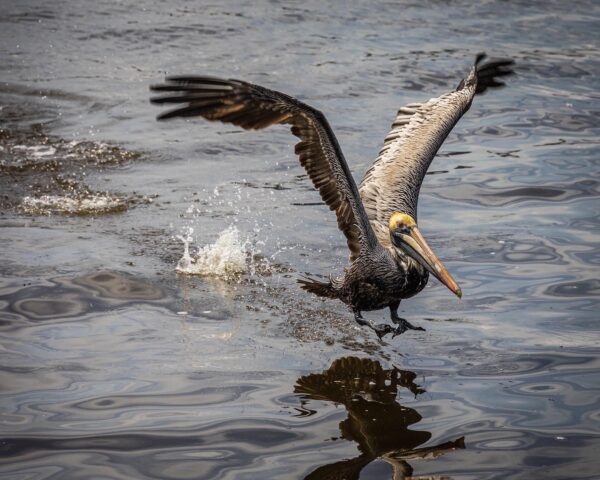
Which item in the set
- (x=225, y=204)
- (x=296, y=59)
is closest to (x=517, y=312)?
(x=225, y=204)

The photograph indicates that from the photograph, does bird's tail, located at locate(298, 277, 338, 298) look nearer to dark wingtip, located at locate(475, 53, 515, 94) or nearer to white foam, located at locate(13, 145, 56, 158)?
dark wingtip, located at locate(475, 53, 515, 94)

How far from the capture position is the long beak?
6.57 metres

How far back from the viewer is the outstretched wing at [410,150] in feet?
24.8

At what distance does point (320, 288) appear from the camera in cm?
719

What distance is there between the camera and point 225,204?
9641 millimetres

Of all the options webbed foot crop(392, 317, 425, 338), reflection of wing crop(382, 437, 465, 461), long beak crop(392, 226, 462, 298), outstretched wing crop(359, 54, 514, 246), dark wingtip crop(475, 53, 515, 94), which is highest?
dark wingtip crop(475, 53, 515, 94)

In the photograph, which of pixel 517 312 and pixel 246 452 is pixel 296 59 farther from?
pixel 246 452

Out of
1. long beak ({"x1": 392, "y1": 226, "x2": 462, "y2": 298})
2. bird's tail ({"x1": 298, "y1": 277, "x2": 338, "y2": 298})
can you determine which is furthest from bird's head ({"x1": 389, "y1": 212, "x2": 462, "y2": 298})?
bird's tail ({"x1": 298, "y1": 277, "x2": 338, "y2": 298})

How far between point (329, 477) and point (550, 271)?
13.0 feet

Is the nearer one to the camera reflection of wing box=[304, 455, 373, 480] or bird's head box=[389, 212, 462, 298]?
reflection of wing box=[304, 455, 373, 480]

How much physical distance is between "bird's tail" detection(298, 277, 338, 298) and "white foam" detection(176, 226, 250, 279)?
3.43ft

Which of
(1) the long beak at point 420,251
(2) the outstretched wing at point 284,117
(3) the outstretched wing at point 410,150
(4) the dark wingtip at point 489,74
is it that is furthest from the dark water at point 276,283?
(4) the dark wingtip at point 489,74

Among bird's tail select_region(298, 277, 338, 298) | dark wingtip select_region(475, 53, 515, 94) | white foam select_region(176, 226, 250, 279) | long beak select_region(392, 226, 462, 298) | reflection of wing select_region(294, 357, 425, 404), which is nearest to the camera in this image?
reflection of wing select_region(294, 357, 425, 404)

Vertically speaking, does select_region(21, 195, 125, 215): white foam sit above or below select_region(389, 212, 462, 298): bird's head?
below
